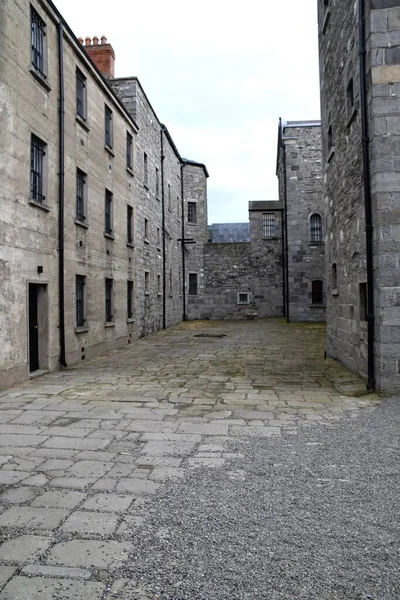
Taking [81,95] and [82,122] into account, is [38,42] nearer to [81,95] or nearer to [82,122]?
[82,122]

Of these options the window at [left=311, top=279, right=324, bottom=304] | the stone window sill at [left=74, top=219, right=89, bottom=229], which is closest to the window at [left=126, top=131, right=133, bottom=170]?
the stone window sill at [left=74, top=219, right=89, bottom=229]

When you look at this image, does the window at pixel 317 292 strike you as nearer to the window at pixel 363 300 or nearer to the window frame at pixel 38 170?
the window at pixel 363 300

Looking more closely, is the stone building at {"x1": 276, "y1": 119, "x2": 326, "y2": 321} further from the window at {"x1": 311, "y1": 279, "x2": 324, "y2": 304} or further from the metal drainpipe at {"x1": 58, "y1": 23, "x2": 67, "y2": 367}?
the metal drainpipe at {"x1": 58, "y1": 23, "x2": 67, "y2": 367}

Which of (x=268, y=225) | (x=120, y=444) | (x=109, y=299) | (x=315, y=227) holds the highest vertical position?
(x=268, y=225)

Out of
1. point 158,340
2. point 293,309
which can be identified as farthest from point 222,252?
point 158,340

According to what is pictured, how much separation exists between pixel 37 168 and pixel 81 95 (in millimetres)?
3857

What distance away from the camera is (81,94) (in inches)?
497

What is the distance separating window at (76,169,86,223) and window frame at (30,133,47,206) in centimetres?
203

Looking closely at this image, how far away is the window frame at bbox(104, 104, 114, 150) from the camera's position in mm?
14438

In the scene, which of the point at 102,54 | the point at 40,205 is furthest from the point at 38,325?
the point at 102,54

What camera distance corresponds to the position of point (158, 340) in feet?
57.3

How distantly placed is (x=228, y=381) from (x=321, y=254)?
17.3 meters

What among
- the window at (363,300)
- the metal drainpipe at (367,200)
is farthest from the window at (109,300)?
the metal drainpipe at (367,200)

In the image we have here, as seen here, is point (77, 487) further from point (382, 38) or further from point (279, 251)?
point (279, 251)
